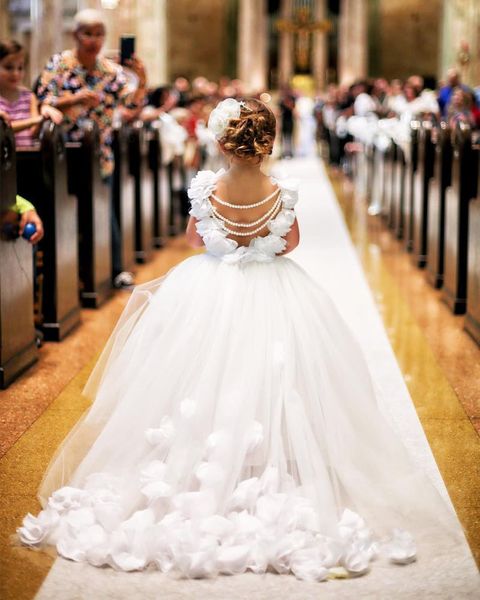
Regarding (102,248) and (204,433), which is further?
(102,248)

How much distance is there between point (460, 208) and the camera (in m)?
7.05

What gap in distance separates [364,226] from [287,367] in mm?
9137

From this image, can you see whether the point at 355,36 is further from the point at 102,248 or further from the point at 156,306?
the point at 156,306

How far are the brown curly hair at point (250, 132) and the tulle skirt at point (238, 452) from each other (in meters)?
0.42

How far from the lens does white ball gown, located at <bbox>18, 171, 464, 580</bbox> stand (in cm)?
319

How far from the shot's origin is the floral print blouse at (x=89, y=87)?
7297 millimetres

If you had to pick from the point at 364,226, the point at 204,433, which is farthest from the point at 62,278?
the point at 364,226

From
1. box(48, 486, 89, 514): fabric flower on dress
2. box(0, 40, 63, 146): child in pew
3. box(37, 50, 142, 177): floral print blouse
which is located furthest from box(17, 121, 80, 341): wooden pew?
box(48, 486, 89, 514): fabric flower on dress

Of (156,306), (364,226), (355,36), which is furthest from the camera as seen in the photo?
(355,36)

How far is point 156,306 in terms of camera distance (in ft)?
12.5

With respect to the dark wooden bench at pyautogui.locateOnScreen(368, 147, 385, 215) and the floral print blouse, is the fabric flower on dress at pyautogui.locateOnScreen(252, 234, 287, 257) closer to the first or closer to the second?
the floral print blouse

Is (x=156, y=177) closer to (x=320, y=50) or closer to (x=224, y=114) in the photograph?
(x=224, y=114)

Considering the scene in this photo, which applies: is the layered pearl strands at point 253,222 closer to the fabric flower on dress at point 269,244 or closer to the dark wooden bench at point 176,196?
the fabric flower on dress at point 269,244

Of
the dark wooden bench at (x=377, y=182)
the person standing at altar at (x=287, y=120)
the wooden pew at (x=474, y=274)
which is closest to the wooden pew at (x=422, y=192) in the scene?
the wooden pew at (x=474, y=274)
